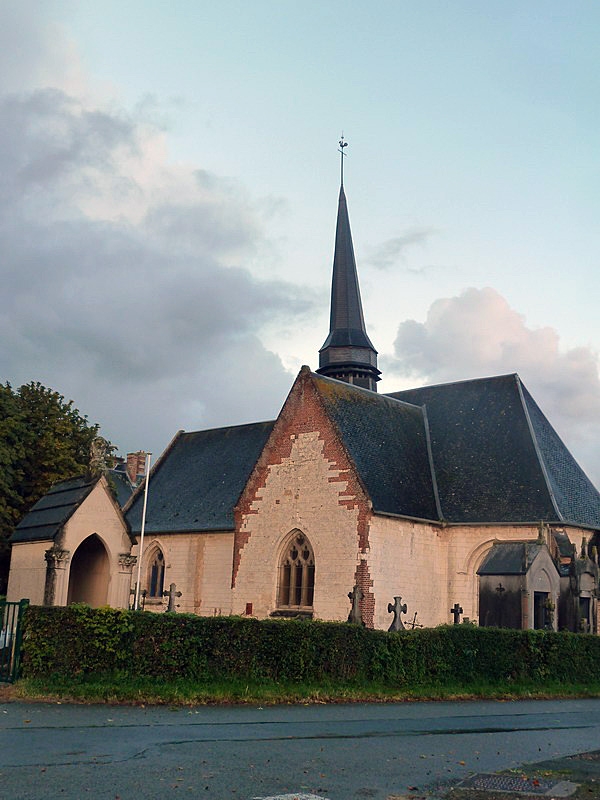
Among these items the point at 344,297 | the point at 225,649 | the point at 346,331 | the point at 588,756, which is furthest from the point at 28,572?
the point at 344,297

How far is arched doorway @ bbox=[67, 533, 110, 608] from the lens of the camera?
22.7 m

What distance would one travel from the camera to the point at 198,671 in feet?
54.4

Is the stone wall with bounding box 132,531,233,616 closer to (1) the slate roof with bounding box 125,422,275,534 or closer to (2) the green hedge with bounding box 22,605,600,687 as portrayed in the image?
(1) the slate roof with bounding box 125,422,275,534

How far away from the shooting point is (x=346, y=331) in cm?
5062

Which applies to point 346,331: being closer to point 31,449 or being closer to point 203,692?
point 31,449

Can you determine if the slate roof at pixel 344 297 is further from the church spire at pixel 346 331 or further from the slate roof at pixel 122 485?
the slate roof at pixel 122 485

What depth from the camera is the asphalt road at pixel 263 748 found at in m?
8.70

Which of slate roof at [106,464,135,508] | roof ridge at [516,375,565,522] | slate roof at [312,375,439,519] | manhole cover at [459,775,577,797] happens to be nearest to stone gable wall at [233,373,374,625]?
slate roof at [312,375,439,519]

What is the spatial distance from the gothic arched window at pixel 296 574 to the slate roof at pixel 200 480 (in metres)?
5.03

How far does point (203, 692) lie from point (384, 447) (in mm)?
16763

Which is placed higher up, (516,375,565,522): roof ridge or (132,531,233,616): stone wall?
(516,375,565,522): roof ridge

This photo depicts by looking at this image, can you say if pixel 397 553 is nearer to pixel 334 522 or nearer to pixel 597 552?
pixel 334 522

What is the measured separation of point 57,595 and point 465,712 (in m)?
9.88

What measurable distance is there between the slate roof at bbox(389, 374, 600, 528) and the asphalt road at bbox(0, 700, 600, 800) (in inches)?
553
